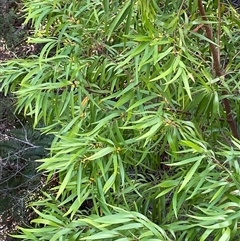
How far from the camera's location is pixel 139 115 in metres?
1.09

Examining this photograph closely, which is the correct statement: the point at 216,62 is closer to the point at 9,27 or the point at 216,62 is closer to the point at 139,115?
the point at 139,115

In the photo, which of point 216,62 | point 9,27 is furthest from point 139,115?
point 9,27

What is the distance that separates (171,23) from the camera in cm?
93

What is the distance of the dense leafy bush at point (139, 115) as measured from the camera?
91 cm

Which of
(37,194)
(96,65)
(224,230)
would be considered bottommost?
(37,194)

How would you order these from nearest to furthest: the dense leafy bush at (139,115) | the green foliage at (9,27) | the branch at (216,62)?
the dense leafy bush at (139,115) < the branch at (216,62) < the green foliage at (9,27)

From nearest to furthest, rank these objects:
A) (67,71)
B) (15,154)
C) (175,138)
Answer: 1. (175,138)
2. (67,71)
3. (15,154)

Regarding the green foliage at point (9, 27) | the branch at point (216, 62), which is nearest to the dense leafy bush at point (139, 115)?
the branch at point (216, 62)

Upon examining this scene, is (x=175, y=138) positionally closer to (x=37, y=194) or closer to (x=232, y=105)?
(x=232, y=105)

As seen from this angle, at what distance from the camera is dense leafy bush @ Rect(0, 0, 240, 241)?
0.91 meters

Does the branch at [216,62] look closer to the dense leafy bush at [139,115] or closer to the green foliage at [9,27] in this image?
the dense leafy bush at [139,115]

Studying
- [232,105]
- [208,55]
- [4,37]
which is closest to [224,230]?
[232,105]

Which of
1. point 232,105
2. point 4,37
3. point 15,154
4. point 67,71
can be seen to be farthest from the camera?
point 4,37

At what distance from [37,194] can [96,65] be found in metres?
1.29
